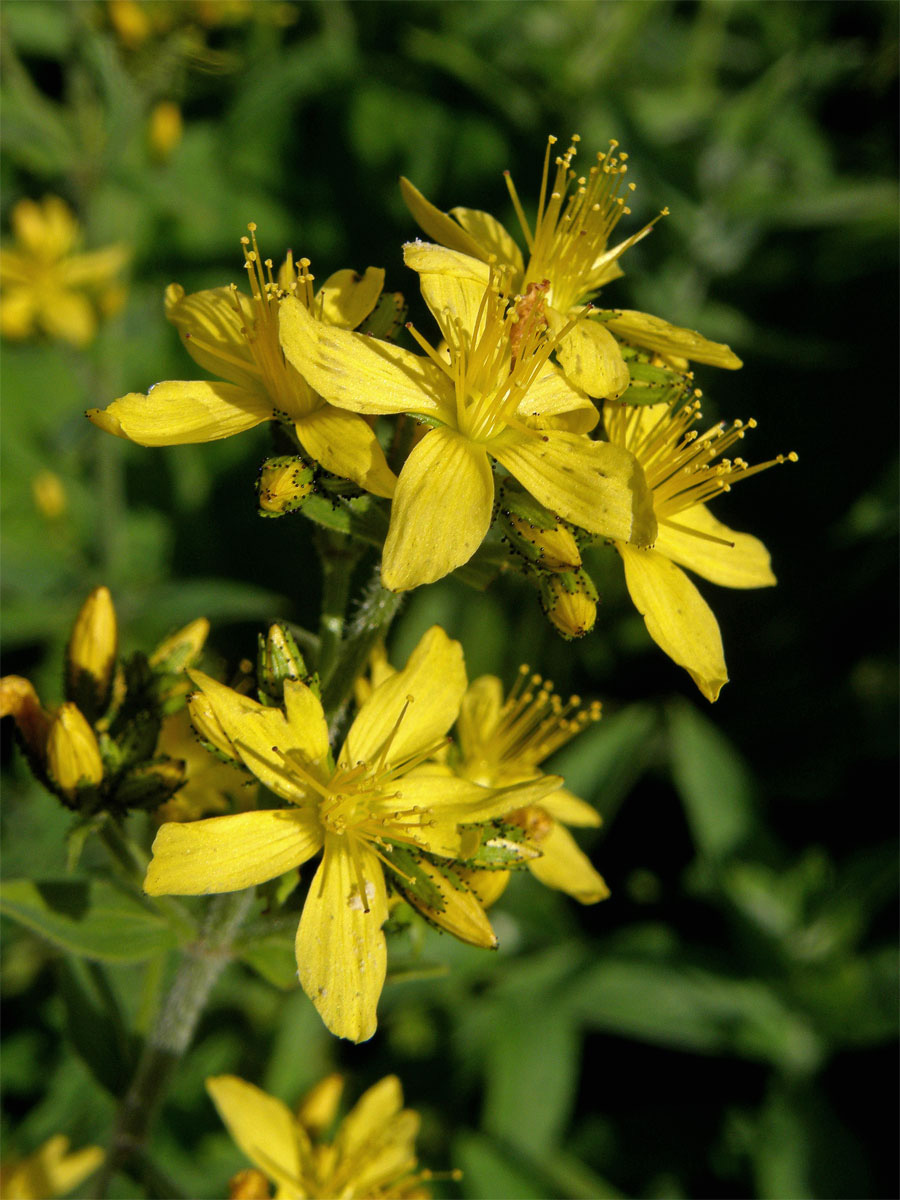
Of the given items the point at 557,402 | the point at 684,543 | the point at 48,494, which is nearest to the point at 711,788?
the point at 684,543

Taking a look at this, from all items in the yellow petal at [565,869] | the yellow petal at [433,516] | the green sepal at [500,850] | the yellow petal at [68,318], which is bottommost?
the yellow petal at [565,869]

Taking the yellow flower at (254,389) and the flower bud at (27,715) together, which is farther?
the flower bud at (27,715)

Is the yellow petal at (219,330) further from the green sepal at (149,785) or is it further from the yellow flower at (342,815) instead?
the green sepal at (149,785)

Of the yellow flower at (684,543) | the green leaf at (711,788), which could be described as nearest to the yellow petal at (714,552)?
the yellow flower at (684,543)

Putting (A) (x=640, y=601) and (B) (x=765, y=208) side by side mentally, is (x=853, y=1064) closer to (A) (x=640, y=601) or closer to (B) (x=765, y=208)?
(A) (x=640, y=601)

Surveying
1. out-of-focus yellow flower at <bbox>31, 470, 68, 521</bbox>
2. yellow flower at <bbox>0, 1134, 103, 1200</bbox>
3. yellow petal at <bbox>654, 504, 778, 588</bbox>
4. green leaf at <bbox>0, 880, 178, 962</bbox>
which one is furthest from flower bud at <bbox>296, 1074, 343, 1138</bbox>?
out-of-focus yellow flower at <bbox>31, 470, 68, 521</bbox>

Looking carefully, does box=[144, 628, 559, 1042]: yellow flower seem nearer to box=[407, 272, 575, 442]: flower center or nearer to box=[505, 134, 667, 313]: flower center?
box=[407, 272, 575, 442]: flower center
